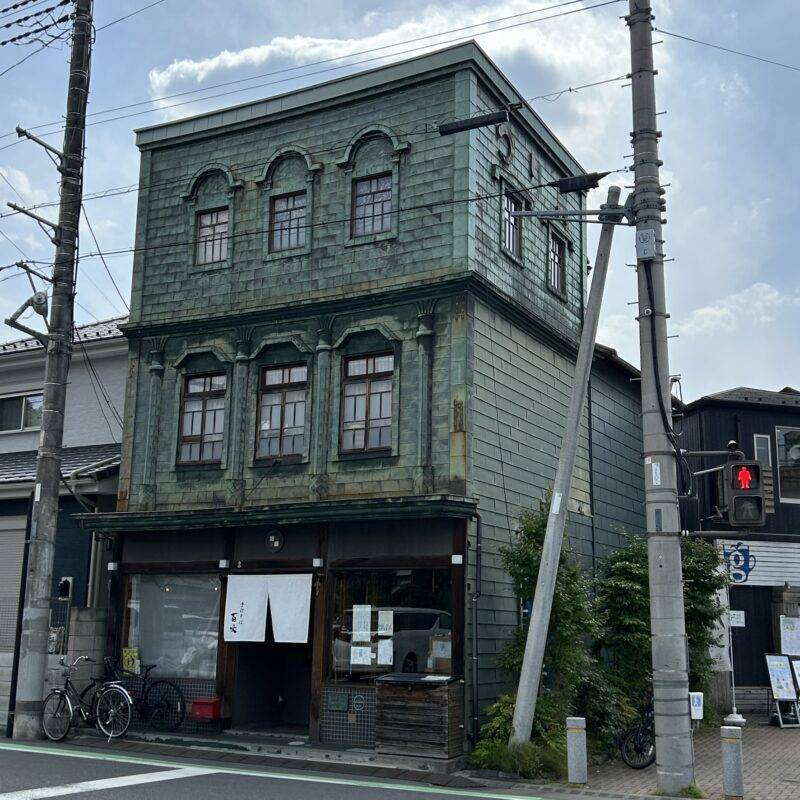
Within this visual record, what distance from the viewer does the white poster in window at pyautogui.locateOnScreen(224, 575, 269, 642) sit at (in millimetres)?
18172

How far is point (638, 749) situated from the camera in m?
15.4

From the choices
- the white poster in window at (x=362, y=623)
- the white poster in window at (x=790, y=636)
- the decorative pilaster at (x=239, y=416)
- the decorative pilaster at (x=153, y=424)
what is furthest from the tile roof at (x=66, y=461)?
the white poster in window at (x=790, y=636)

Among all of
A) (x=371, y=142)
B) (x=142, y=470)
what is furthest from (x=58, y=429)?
(x=371, y=142)

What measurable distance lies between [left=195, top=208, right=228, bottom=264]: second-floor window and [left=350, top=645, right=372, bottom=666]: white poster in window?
27.4 ft

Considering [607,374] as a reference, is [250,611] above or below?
below

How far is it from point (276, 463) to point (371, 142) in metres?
6.37

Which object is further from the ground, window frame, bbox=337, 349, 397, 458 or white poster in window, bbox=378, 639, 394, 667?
window frame, bbox=337, 349, 397, 458

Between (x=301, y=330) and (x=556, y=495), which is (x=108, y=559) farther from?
(x=556, y=495)

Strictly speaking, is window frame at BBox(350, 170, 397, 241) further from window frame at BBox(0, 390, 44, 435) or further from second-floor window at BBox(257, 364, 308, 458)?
window frame at BBox(0, 390, 44, 435)

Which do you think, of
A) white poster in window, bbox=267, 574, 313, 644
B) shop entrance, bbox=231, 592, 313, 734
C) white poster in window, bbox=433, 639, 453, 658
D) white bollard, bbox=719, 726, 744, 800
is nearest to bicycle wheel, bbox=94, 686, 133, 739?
shop entrance, bbox=231, 592, 313, 734

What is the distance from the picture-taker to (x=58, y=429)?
18.6 m

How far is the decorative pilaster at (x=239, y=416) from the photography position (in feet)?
63.8

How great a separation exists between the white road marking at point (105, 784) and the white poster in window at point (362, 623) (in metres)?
3.54

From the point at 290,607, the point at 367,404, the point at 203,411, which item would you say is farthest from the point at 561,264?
the point at 290,607
